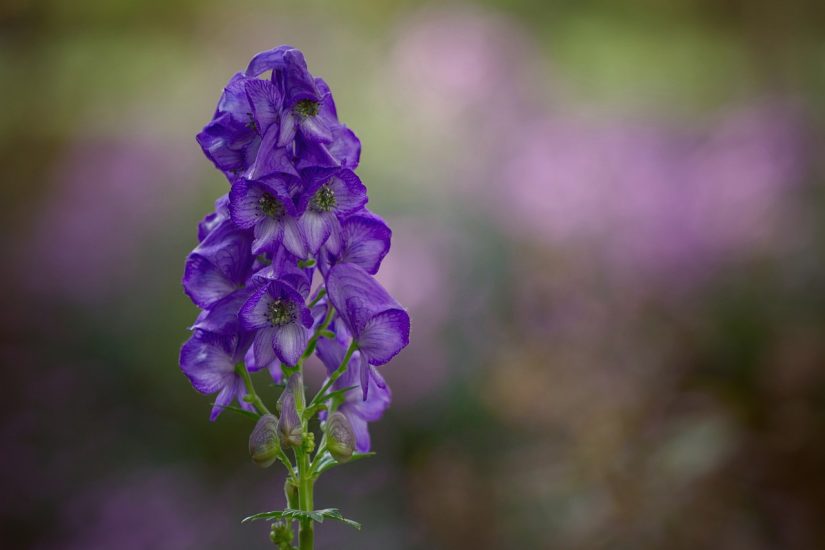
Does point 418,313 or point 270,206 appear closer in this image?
point 270,206

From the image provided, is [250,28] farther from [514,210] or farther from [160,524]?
[160,524]

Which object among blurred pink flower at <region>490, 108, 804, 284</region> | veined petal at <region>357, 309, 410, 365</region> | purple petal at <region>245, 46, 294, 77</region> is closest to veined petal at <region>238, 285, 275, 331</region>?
veined petal at <region>357, 309, 410, 365</region>

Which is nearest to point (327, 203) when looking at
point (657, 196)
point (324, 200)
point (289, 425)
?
point (324, 200)

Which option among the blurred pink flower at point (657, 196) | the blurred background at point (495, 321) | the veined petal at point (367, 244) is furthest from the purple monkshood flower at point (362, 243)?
the blurred pink flower at point (657, 196)

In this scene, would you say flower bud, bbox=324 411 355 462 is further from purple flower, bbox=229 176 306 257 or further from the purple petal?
the purple petal

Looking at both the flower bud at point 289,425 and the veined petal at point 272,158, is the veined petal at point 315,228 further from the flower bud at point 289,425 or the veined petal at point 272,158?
the flower bud at point 289,425

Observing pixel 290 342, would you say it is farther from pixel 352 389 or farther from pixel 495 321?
pixel 495 321
